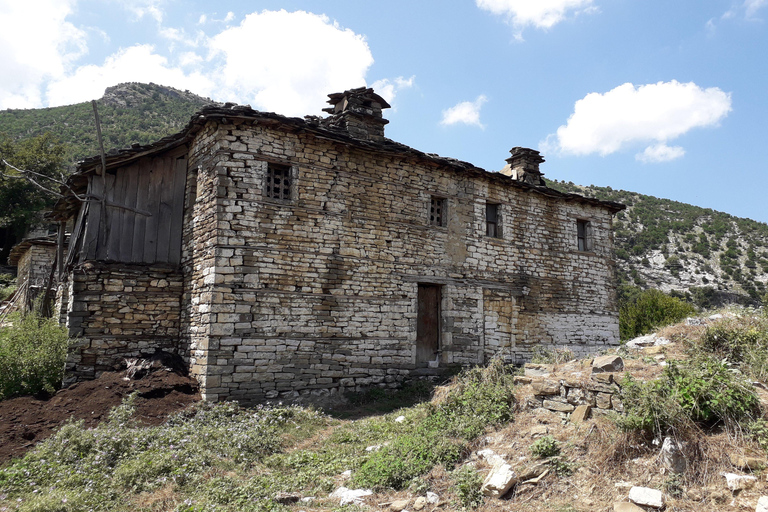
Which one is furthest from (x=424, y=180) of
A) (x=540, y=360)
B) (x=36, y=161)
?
(x=36, y=161)

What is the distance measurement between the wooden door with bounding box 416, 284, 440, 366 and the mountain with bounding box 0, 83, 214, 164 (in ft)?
96.4

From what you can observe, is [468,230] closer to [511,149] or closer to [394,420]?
[511,149]

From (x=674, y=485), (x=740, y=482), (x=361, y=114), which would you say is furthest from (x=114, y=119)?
(x=740, y=482)

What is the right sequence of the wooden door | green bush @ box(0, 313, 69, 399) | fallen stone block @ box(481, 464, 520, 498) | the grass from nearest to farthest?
1. fallen stone block @ box(481, 464, 520, 498)
2. the grass
3. green bush @ box(0, 313, 69, 399)
4. the wooden door

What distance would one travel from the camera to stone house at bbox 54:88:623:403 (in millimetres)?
8766

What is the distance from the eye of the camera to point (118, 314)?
29.7 feet

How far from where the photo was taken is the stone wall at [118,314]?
8711mm

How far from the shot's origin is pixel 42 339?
9.04 m

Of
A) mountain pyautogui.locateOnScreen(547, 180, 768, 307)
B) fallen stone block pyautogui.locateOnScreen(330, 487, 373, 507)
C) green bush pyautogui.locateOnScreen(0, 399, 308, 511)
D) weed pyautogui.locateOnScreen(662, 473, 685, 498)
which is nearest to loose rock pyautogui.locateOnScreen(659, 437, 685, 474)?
weed pyautogui.locateOnScreen(662, 473, 685, 498)

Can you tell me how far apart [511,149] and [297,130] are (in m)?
7.75

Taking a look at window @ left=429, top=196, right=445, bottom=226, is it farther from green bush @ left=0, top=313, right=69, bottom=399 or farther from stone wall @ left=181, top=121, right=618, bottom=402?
green bush @ left=0, top=313, right=69, bottom=399

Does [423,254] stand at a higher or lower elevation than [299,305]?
higher

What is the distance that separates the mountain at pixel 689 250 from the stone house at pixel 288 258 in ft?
78.3

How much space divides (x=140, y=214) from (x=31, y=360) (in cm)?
333
